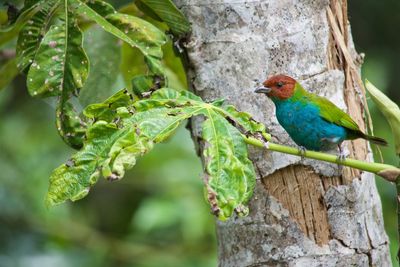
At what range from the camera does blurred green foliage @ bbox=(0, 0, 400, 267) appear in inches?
208

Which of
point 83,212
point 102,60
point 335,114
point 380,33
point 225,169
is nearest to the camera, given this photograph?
A: point 225,169

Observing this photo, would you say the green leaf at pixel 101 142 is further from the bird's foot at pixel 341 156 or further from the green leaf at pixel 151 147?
the bird's foot at pixel 341 156

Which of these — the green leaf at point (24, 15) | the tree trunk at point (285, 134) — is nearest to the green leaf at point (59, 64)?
the green leaf at point (24, 15)

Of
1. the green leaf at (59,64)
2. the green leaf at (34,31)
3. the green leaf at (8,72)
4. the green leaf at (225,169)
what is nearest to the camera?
the green leaf at (225,169)

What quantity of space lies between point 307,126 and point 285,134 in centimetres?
16

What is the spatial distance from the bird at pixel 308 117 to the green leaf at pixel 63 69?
62cm

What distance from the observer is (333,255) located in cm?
274

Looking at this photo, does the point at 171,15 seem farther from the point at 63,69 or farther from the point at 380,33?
the point at 380,33

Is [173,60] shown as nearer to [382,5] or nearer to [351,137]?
[351,137]

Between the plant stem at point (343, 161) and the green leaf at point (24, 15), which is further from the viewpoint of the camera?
the green leaf at point (24, 15)

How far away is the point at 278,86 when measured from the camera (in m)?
2.79

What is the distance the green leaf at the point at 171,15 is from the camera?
285cm

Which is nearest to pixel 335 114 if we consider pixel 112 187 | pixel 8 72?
pixel 8 72

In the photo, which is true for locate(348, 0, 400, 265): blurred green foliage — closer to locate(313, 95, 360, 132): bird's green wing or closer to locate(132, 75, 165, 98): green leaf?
locate(313, 95, 360, 132): bird's green wing
